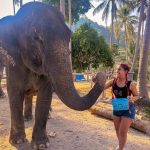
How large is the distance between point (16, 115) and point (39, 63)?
4.75 feet

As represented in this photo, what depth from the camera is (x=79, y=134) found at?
7074 millimetres

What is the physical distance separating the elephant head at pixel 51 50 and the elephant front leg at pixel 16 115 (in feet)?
2.86

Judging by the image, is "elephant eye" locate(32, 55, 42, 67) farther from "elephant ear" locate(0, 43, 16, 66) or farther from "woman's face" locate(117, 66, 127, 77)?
"woman's face" locate(117, 66, 127, 77)

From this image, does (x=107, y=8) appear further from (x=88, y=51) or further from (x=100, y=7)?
(x=88, y=51)

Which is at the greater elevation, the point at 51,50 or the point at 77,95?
the point at 51,50

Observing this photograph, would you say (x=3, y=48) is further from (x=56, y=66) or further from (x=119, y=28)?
(x=119, y=28)

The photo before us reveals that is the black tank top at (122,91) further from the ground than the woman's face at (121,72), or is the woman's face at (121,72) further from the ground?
the woman's face at (121,72)

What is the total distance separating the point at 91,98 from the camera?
421 cm

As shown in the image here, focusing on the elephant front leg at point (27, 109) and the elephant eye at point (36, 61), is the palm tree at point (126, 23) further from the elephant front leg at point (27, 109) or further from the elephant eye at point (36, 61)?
the elephant eye at point (36, 61)

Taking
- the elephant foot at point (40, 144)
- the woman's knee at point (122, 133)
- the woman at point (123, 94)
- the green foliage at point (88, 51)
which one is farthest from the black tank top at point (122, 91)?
the green foliage at point (88, 51)

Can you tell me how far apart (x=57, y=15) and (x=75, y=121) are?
3.90 meters

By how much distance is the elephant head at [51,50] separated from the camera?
169 inches

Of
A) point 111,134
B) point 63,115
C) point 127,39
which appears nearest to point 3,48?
point 111,134

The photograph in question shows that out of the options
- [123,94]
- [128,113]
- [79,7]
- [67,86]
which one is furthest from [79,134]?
[79,7]
